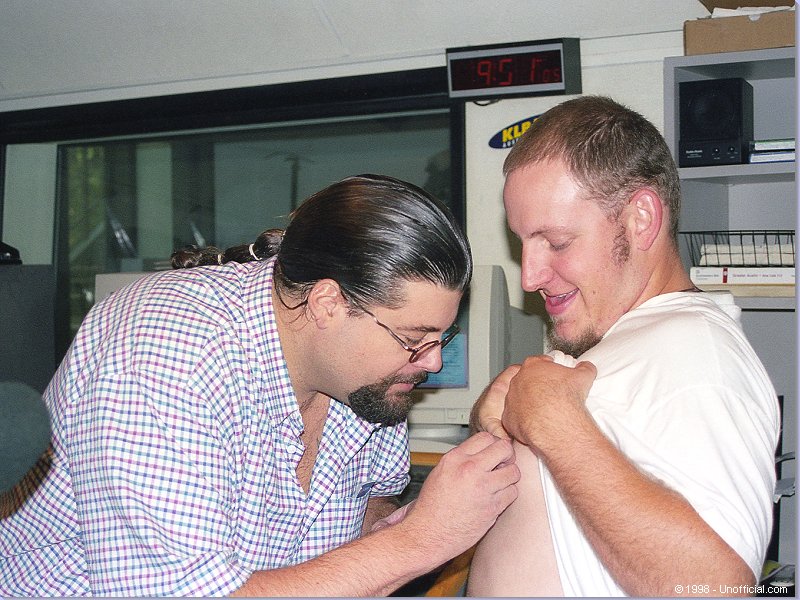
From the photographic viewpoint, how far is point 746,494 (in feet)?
3.36

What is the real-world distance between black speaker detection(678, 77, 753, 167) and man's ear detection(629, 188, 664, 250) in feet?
4.17

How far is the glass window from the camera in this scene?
3.81 m

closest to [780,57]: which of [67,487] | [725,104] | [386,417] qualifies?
[725,104]

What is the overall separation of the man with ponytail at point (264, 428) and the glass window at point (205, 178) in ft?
7.27

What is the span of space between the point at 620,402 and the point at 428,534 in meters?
0.37

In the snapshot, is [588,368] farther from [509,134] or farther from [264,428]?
[509,134]

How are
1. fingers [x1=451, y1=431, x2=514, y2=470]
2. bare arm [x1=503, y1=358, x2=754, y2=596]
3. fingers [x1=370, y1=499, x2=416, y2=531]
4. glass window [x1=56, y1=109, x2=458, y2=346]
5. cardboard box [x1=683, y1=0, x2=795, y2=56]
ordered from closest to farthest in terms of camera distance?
1. bare arm [x1=503, y1=358, x2=754, y2=596]
2. fingers [x1=451, y1=431, x2=514, y2=470]
3. fingers [x1=370, y1=499, x2=416, y2=531]
4. cardboard box [x1=683, y1=0, x2=795, y2=56]
5. glass window [x1=56, y1=109, x2=458, y2=346]

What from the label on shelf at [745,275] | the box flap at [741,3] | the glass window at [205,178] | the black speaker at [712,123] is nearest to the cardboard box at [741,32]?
the box flap at [741,3]

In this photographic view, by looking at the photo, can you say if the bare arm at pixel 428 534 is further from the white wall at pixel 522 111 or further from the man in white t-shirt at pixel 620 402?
the white wall at pixel 522 111

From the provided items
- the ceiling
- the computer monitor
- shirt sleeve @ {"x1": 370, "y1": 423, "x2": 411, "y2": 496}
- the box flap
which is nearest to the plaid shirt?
shirt sleeve @ {"x1": 370, "y1": 423, "x2": 411, "y2": 496}

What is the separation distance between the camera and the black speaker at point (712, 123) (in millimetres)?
2531

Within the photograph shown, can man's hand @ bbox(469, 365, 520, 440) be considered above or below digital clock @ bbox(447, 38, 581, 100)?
below

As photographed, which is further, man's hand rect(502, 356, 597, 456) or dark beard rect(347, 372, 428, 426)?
dark beard rect(347, 372, 428, 426)

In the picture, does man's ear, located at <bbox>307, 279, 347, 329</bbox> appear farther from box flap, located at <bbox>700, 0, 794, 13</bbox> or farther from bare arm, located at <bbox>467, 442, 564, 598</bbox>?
box flap, located at <bbox>700, 0, 794, 13</bbox>
